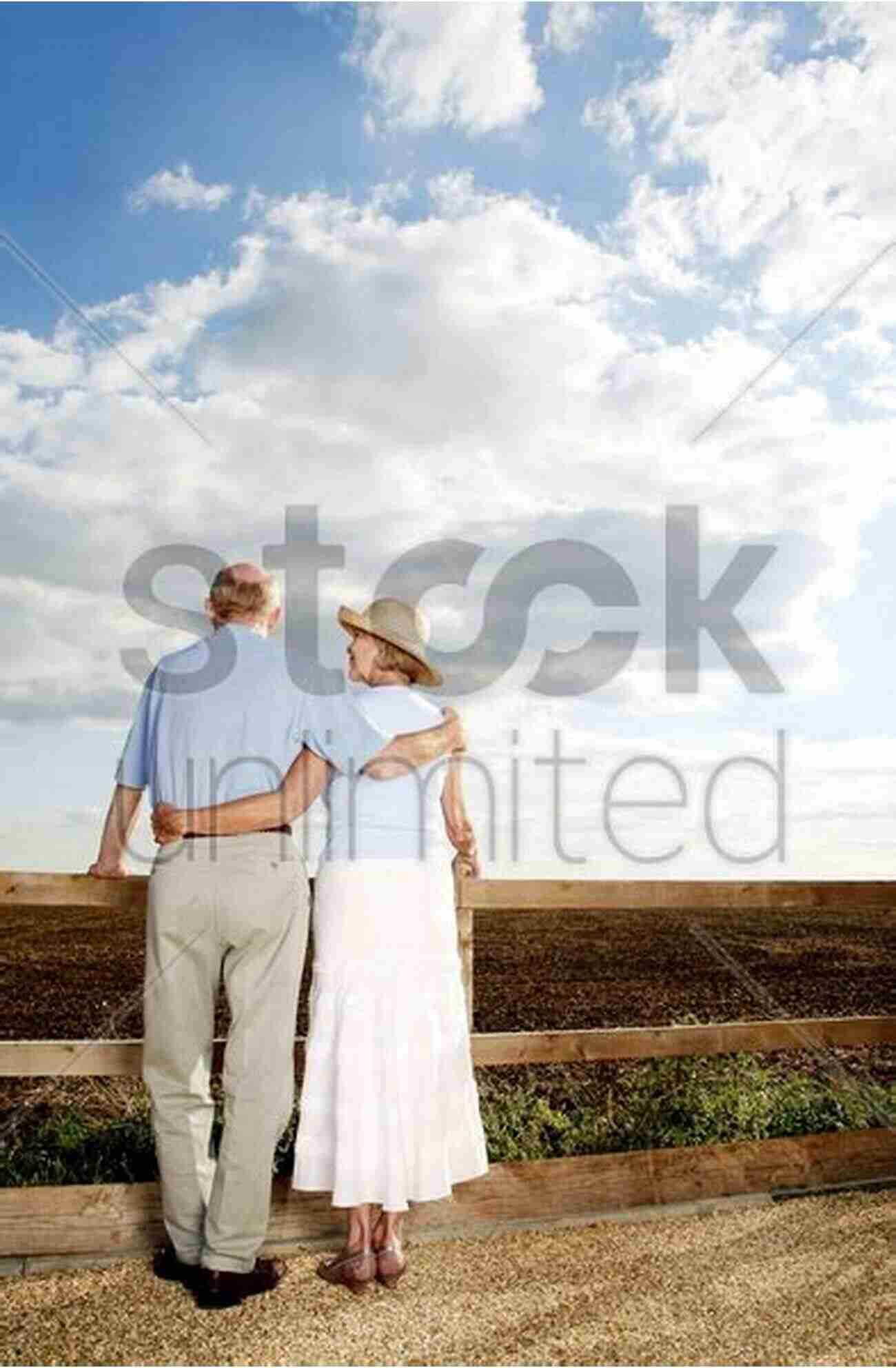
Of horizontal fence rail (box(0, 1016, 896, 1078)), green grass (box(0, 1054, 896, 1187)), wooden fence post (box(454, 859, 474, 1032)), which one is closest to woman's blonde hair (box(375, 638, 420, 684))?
wooden fence post (box(454, 859, 474, 1032))

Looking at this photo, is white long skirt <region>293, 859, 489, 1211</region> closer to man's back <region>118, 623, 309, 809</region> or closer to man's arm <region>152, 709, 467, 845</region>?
man's arm <region>152, 709, 467, 845</region>

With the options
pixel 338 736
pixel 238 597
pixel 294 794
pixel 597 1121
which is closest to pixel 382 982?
pixel 294 794

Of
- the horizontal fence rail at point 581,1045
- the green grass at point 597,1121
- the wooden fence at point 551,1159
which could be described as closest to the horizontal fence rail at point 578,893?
the wooden fence at point 551,1159

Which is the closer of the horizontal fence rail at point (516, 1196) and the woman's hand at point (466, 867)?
the horizontal fence rail at point (516, 1196)

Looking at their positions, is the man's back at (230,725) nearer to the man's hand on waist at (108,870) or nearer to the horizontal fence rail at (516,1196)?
the man's hand on waist at (108,870)

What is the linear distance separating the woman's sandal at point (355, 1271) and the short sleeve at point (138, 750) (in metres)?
1.73

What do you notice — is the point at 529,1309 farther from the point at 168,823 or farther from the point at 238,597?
the point at 238,597

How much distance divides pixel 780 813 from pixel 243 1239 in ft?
15.7

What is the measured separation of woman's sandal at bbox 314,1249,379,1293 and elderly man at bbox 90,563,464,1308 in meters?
0.23

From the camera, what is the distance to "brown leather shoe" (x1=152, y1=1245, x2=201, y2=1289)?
14.9 feet

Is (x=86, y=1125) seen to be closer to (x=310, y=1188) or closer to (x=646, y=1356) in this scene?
(x=310, y=1188)

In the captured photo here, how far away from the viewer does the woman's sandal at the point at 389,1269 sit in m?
4.65

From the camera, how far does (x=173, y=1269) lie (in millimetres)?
4715

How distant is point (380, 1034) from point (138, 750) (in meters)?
1.23
